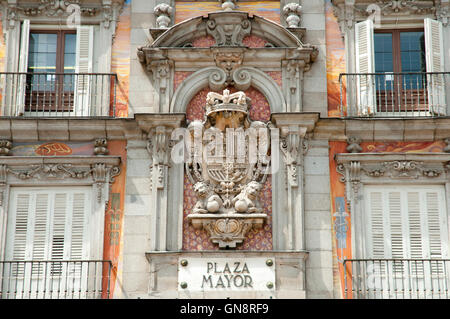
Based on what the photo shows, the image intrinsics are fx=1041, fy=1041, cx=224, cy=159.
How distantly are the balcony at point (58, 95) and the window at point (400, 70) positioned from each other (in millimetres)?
4907

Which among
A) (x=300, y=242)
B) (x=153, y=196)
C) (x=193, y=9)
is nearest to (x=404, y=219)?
(x=300, y=242)

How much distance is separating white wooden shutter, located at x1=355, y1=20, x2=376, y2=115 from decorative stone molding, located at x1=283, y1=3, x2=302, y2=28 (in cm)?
119

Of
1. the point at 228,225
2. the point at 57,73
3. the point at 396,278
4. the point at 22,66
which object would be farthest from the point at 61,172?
the point at 396,278

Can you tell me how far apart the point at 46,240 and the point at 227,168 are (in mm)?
3642

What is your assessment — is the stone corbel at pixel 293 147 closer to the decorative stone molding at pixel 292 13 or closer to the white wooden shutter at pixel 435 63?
the decorative stone molding at pixel 292 13

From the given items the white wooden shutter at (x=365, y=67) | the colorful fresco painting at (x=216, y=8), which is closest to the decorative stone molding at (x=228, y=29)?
Answer: the colorful fresco painting at (x=216, y=8)

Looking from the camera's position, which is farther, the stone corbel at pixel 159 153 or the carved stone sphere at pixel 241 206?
the stone corbel at pixel 159 153

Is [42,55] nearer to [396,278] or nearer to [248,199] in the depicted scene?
[248,199]

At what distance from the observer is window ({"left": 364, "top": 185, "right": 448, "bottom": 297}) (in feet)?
62.3

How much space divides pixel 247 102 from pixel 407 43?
3.54 metres

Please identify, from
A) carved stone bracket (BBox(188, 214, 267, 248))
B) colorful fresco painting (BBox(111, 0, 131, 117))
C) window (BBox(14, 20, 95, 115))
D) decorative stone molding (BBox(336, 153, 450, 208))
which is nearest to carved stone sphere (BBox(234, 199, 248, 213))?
carved stone bracket (BBox(188, 214, 267, 248))

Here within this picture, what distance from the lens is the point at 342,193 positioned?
19641mm

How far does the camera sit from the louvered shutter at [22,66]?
66.4ft
